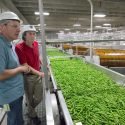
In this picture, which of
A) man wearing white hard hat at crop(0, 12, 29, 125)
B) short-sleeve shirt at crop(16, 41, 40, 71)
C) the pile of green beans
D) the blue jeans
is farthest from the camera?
short-sleeve shirt at crop(16, 41, 40, 71)

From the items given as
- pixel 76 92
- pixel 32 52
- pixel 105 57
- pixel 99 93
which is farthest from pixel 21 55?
pixel 105 57

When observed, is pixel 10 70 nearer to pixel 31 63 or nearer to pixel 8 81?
pixel 8 81

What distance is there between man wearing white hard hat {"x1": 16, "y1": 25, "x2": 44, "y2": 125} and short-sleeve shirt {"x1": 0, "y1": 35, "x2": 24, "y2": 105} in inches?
19.6

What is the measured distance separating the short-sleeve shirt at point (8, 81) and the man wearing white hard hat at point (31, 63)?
0.50 metres

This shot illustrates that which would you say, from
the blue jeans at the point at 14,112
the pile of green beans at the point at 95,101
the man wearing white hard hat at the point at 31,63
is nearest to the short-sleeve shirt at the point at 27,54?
the man wearing white hard hat at the point at 31,63

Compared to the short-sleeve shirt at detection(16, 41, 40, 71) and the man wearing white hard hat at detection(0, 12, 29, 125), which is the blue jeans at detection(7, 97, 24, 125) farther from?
the short-sleeve shirt at detection(16, 41, 40, 71)

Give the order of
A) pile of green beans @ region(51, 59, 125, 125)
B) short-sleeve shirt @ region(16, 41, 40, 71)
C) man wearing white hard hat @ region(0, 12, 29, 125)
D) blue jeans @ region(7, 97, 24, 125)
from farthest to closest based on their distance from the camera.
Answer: short-sleeve shirt @ region(16, 41, 40, 71), blue jeans @ region(7, 97, 24, 125), man wearing white hard hat @ region(0, 12, 29, 125), pile of green beans @ region(51, 59, 125, 125)

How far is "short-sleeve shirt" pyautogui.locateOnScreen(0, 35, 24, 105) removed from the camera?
1.84 m

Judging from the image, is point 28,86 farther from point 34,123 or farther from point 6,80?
point 6,80

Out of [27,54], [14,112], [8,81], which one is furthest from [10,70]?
[27,54]

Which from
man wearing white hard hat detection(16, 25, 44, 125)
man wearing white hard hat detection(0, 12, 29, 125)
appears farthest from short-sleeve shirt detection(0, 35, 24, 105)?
man wearing white hard hat detection(16, 25, 44, 125)

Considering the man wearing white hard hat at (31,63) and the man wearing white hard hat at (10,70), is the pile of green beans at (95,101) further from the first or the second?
the man wearing white hard hat at (10,70)

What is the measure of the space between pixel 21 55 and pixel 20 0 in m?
4.99

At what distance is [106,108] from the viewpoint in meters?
1.79
